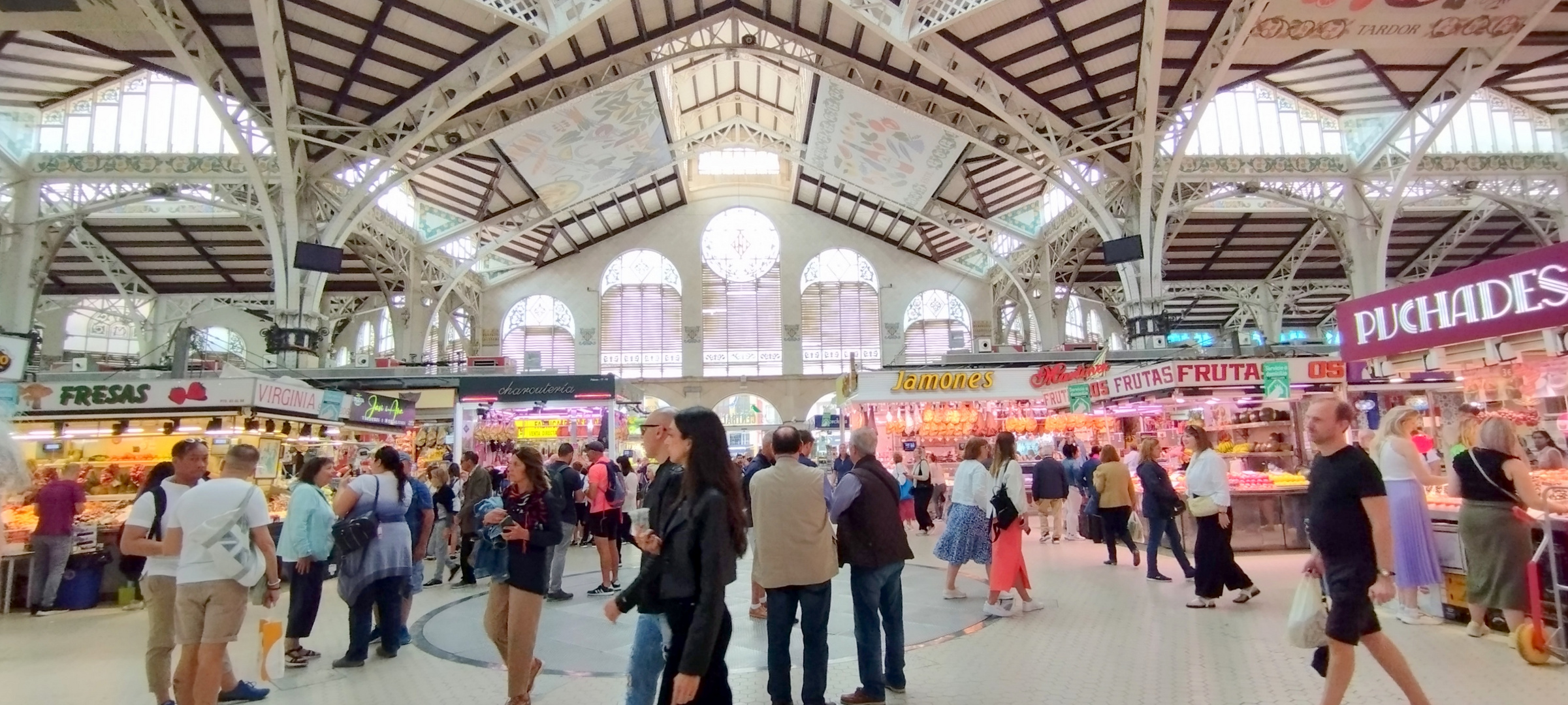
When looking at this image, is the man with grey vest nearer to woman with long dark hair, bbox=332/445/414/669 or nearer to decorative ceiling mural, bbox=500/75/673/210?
woman with long dark hair, bbox=332/445/414/669

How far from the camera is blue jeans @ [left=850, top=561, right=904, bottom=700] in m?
4.20

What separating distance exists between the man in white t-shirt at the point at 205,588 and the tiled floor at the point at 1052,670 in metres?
0.94

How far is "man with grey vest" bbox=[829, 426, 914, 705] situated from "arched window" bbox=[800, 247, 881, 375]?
77.5ft

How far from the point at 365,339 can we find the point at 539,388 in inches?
605

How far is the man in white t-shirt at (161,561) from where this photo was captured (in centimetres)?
404

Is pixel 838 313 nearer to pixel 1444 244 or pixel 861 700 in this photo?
pixel 1444 244

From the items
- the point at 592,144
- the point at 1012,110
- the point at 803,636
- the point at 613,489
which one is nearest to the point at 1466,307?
the point at 803,636

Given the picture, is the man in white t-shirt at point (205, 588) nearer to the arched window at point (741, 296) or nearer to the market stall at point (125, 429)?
the market stall at point (125, 429)

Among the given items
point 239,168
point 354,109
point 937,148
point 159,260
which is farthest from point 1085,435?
point 159,260

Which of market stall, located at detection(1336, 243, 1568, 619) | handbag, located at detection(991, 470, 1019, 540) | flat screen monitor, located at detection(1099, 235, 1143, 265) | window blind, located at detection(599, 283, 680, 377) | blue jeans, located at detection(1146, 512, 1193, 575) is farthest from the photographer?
window blind, located at detection(599, 283, 680, 377)

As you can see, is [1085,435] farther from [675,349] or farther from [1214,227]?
[675,349]

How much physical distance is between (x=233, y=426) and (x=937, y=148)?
14497 mm

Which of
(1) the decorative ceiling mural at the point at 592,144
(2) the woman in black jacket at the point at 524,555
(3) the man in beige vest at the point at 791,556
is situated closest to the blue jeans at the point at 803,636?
(3) the man in beige vest at the point at 791,556

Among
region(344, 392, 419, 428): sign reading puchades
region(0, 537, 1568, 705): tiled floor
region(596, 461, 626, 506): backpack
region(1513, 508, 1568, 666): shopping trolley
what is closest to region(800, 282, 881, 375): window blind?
region(344, 392, 419, 428): sign reading puchades
